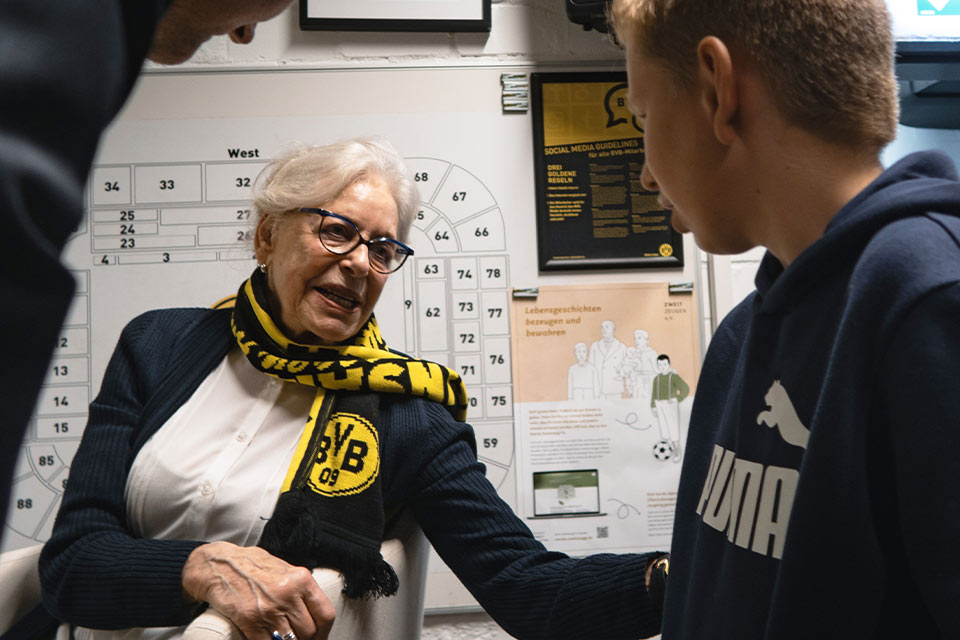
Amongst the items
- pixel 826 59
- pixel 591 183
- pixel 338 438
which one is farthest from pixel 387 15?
pixel 826 59

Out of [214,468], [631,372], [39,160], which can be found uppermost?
[39,160]

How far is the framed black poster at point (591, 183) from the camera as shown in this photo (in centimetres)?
196

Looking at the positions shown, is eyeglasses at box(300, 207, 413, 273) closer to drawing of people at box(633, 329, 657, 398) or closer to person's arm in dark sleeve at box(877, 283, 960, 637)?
drawing of people at box(633, 329, 657, 398)

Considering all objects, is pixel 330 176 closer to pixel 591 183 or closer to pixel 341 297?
pixel 341 297

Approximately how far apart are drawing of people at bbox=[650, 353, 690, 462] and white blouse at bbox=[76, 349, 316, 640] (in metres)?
0.92

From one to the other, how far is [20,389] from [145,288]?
1801mm

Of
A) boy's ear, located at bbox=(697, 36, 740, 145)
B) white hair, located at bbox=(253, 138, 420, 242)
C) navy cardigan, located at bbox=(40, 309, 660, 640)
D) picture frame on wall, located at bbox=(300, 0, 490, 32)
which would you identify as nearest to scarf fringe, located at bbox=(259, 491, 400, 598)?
navy cardigan, located at bbox=(40, 309, 660, 640)

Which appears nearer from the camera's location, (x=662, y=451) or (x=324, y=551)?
(x=324, y=551)

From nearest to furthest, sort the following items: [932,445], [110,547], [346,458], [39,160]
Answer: [39,160] < [932,445] < [110,547] < [346,458]

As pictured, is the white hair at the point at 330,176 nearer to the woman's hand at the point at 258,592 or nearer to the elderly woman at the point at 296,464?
the elderly woman at the point at 296,464

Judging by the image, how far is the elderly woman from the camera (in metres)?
1.14

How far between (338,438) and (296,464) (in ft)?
0.27

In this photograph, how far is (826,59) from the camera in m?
0.60

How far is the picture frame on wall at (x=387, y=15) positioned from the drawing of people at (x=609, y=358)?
0.84 meters
